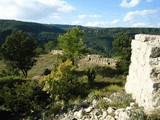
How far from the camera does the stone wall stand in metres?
13.4

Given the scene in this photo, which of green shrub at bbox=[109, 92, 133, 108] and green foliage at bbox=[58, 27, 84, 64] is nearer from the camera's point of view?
green shrub at bbox=[109, 92, 133, 108]

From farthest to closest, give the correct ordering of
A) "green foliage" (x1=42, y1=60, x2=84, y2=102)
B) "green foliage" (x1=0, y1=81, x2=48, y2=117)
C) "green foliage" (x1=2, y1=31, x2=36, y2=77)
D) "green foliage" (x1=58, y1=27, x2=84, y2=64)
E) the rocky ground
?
"green foliage" (x1=58, y1=27, x2=84, y2=64) < "green foliage" (x1=2, y1=31, x2=36, y2=77) < "green foliage" (x1=42, y1=60, x2=84, y2=102) < "green foliage" (x1=0, y1=81, x2=48, y2=117) < the rocky ground

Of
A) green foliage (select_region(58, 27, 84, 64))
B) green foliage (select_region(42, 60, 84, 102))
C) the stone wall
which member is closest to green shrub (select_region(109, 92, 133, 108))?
the stone wall

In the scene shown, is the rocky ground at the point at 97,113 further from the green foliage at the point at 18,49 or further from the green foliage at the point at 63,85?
the green foliage at the point at 18,49

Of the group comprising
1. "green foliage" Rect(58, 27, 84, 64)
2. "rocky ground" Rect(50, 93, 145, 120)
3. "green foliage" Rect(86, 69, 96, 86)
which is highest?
"green foliage" Rect(58, 27, 84, 64)

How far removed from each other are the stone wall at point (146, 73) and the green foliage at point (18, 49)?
1961 centimetres

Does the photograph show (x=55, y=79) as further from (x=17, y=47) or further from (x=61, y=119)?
(x=17, y=47)

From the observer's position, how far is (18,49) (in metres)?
34.8

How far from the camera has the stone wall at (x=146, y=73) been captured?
1338 cm

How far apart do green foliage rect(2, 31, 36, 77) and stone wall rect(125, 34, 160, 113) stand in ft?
64.3

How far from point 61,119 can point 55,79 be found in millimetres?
6551

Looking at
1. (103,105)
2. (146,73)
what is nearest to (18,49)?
(103,105)

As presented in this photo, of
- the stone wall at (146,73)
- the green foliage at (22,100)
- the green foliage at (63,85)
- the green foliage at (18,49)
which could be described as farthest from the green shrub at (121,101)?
the green foliage at (18,49)

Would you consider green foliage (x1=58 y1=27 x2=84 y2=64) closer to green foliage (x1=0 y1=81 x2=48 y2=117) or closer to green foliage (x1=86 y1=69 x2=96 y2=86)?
green foliage (x1=86 y1=69 x2=96 y2=86)
